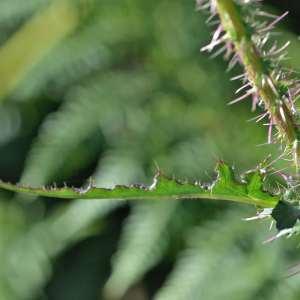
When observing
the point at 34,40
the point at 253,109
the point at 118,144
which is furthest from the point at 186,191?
the point at 34,40

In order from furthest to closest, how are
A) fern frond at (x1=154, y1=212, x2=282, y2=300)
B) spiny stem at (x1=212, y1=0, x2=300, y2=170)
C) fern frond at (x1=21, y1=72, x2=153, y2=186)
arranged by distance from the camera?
fern frond at (x1=21, y1=72, x2=153, y2=186)
fern frond at (x1=154, y1=212, x2=282, y2=300)
spiny stem at (x1=212, y1=0, x2=300, y2=170)

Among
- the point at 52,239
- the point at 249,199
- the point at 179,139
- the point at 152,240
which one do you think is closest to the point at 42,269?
the point at 52,239

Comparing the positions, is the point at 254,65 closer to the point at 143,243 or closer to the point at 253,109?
the point at 253,109

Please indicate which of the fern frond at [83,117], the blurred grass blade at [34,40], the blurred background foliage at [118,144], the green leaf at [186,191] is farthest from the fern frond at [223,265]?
the green leaf at [186,191]

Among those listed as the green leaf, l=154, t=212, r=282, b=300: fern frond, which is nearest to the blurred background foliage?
l=154, t=212, r=282, b=300: fern frond

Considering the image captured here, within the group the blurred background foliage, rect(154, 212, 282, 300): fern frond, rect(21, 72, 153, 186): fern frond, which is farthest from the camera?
rect(21, 72, 153, 186): fern frond

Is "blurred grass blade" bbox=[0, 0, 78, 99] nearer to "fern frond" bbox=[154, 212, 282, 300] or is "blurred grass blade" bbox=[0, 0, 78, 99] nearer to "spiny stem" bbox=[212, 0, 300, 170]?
"fern frond" bbox=[154, 212, 282, 300]

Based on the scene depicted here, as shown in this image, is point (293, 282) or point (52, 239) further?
point (52, 239)

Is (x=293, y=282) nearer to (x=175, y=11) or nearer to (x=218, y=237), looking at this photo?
(x=218, y=237)
